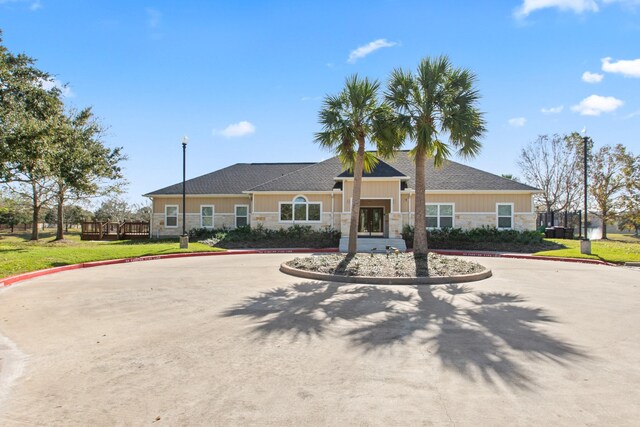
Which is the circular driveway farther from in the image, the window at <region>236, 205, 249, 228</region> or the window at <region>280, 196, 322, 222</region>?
the window at <region>236, 205, 249, 228</region>

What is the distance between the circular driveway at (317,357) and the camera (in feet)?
11.9

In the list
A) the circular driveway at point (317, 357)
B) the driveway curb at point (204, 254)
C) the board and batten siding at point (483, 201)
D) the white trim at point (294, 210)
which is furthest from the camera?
the white trim at point (294, 210)

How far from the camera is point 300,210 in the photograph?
2578 cm

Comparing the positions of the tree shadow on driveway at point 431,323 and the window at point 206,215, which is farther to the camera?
the window at point 206,215

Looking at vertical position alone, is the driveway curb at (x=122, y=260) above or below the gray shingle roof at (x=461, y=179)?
below

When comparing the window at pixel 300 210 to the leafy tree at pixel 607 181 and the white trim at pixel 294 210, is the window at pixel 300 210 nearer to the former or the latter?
the white trim at pixel 294 210

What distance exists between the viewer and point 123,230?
3089 cm

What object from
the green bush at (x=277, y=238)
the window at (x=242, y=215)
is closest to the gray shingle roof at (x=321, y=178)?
the window at (x=242, y=215)

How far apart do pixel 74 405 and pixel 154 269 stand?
35.0 ft

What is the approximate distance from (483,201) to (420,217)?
12.6m

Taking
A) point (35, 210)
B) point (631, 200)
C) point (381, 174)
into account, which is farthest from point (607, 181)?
point (35, 210)

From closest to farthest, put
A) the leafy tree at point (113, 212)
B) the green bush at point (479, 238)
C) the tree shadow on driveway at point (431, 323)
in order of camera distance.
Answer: the tree shadow on driveway at point (431, 323) → the green bush at point (479, 238) → the leafy tree at point (113, 212)

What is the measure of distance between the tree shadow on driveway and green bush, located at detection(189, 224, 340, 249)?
13825 mm

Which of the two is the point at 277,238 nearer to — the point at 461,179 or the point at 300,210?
the point at 300,210
